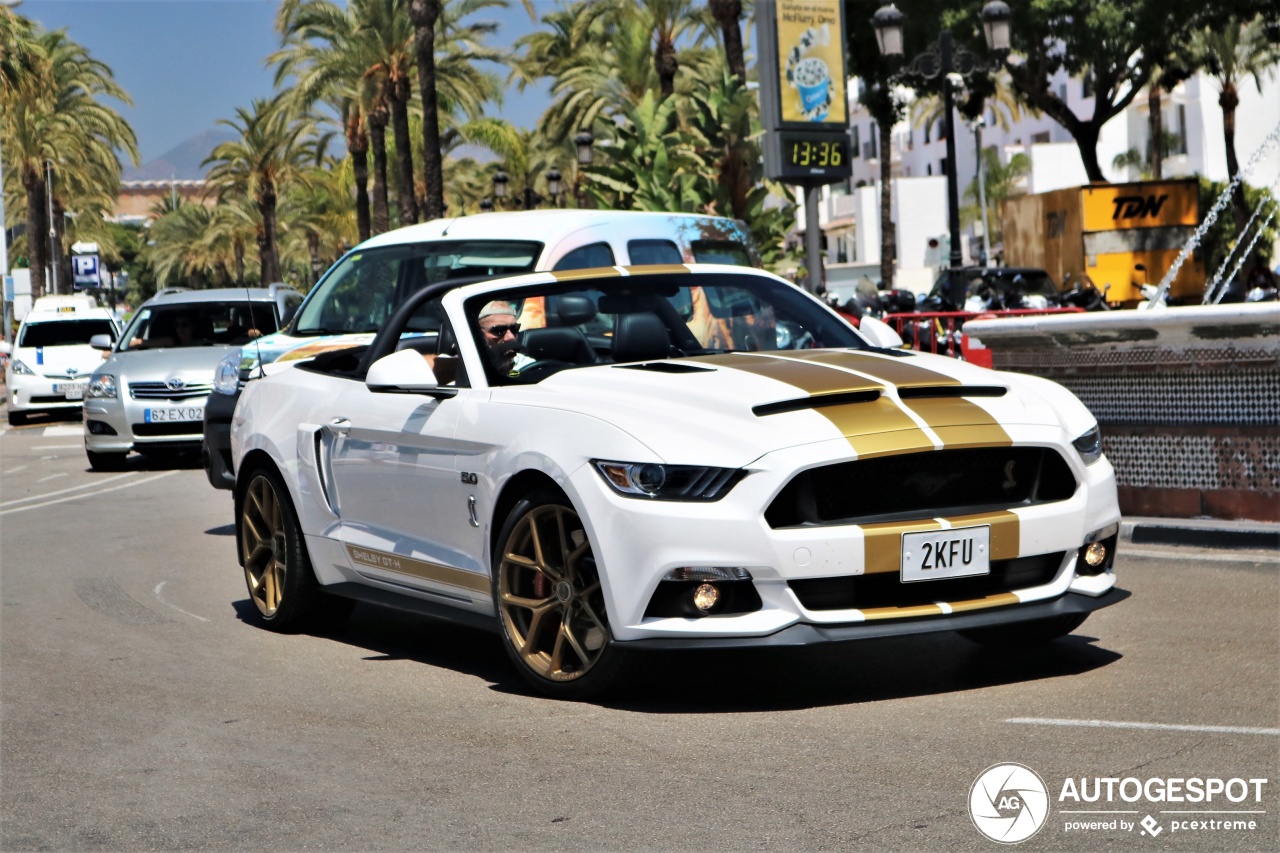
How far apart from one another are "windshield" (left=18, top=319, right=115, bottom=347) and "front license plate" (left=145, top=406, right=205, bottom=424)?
10.8m

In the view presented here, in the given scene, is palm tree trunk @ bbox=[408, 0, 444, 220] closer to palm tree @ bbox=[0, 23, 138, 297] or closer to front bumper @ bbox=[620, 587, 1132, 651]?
→ palm tree @ bbox=[0, 23, 138, 297]

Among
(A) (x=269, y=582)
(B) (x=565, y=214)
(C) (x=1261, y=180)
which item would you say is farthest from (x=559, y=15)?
(A) (x=269, y=582)

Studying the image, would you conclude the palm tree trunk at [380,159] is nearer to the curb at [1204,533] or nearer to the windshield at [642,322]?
the curb at [1204,533]

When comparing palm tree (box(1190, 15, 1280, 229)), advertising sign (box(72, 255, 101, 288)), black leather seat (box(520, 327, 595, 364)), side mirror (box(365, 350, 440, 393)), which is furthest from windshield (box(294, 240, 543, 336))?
advertising sign (box(72, 255, 101, 288))

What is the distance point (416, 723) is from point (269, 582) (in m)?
2.46

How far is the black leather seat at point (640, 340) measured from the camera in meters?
6.99

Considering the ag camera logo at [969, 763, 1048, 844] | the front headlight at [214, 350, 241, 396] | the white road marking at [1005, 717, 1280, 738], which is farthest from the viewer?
the front headlight at [214, 350, 241, 396]

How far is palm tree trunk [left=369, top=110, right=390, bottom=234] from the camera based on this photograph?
5194cm

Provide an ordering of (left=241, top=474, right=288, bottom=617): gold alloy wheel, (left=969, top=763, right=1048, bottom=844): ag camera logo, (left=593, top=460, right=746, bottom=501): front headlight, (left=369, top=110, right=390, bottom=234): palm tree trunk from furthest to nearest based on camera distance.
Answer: (left=369, top=110, right=390, bottom=234): palm tree trunk, (left=241, top=474, right=288, bottom=617): gold alloy wheel, (left=593, top=460, right=746, bottom=501): front headlight, (left=969, top=763, right=1048, bottom=844): ag camera logo

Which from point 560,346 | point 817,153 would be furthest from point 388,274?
point 817,153

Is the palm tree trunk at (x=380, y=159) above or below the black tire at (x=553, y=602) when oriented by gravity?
above

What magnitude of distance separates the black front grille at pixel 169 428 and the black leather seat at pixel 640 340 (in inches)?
462

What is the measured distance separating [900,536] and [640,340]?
163cm

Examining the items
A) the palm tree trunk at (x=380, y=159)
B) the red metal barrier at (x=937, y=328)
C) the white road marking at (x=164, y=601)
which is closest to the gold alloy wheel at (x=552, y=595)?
the white road marking at (x=164, y=601)
